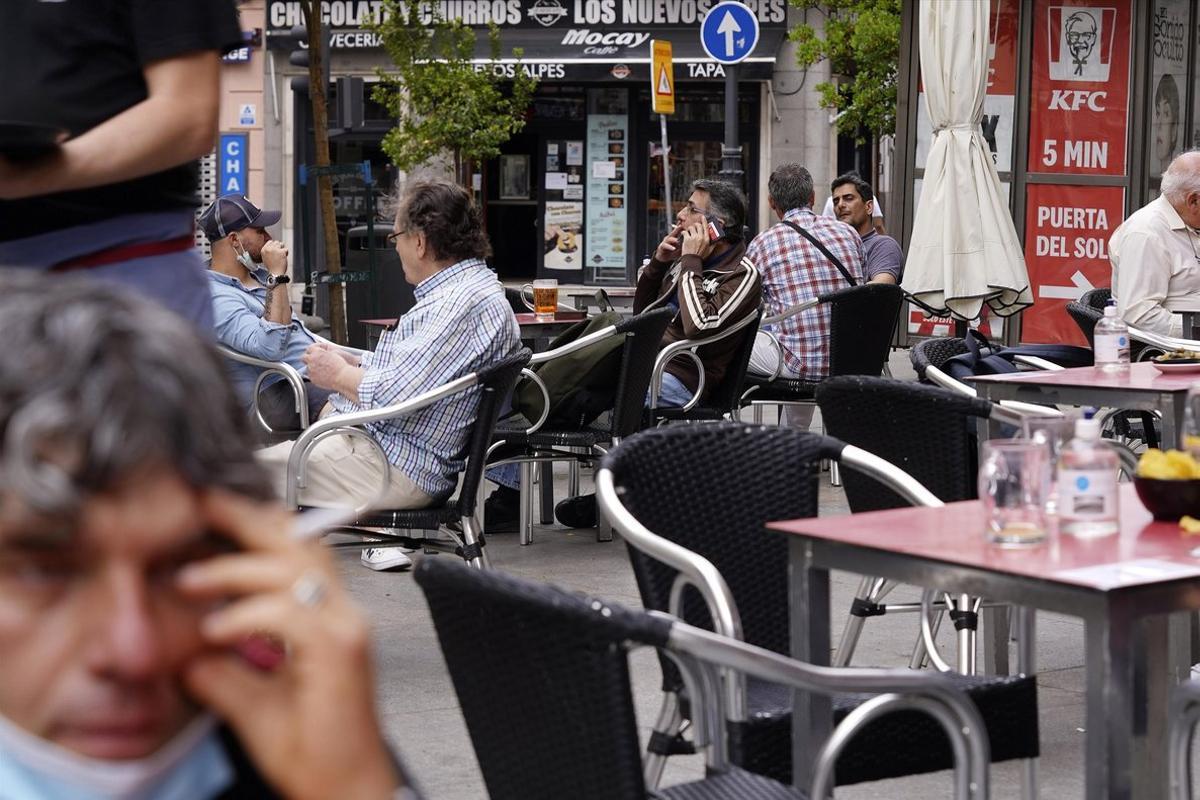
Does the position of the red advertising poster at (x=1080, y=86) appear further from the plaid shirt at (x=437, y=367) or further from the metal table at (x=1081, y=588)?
the metal table at (x=1081, y=588)

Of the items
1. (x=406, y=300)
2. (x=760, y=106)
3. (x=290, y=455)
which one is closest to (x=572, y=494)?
(x=290, y=455)

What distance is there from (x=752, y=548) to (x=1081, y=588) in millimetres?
1038

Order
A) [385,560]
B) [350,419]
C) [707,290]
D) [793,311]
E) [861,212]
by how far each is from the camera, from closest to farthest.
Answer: [350,419]
[385,560]
[707,290]
[793,311]
[861,212]

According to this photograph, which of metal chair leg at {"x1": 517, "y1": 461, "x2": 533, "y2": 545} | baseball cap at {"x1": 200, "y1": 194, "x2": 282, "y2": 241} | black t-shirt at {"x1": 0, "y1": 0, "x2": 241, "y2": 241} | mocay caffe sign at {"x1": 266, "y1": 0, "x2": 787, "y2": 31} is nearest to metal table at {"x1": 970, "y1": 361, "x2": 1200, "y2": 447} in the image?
metal chair leg at {"x1": 517, "y1": 461, "x2": 533, "y2": 545}

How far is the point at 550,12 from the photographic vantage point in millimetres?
27375

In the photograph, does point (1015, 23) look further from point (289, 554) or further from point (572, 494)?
point (289, 554)

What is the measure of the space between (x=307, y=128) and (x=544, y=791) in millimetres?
26846

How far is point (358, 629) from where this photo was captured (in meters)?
1.05

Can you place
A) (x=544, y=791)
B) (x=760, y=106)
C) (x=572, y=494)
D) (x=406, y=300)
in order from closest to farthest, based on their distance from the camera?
(x=544, y=791) < (x=572, y=494) < (x=406, y=300) < (x=760, y=106)

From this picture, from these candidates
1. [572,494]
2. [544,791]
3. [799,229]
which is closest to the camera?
[544,791]

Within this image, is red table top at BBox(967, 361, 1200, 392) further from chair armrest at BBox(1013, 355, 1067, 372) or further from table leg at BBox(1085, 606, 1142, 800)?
table leg at BBox(1085, 606, 1142, 800)

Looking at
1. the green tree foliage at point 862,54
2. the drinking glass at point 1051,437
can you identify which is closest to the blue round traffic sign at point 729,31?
the green tree foliage at point 862,54

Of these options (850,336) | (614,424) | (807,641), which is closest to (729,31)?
(850,336)

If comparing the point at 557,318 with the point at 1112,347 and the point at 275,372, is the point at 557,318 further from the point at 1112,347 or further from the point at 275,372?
the point at 1112,347
